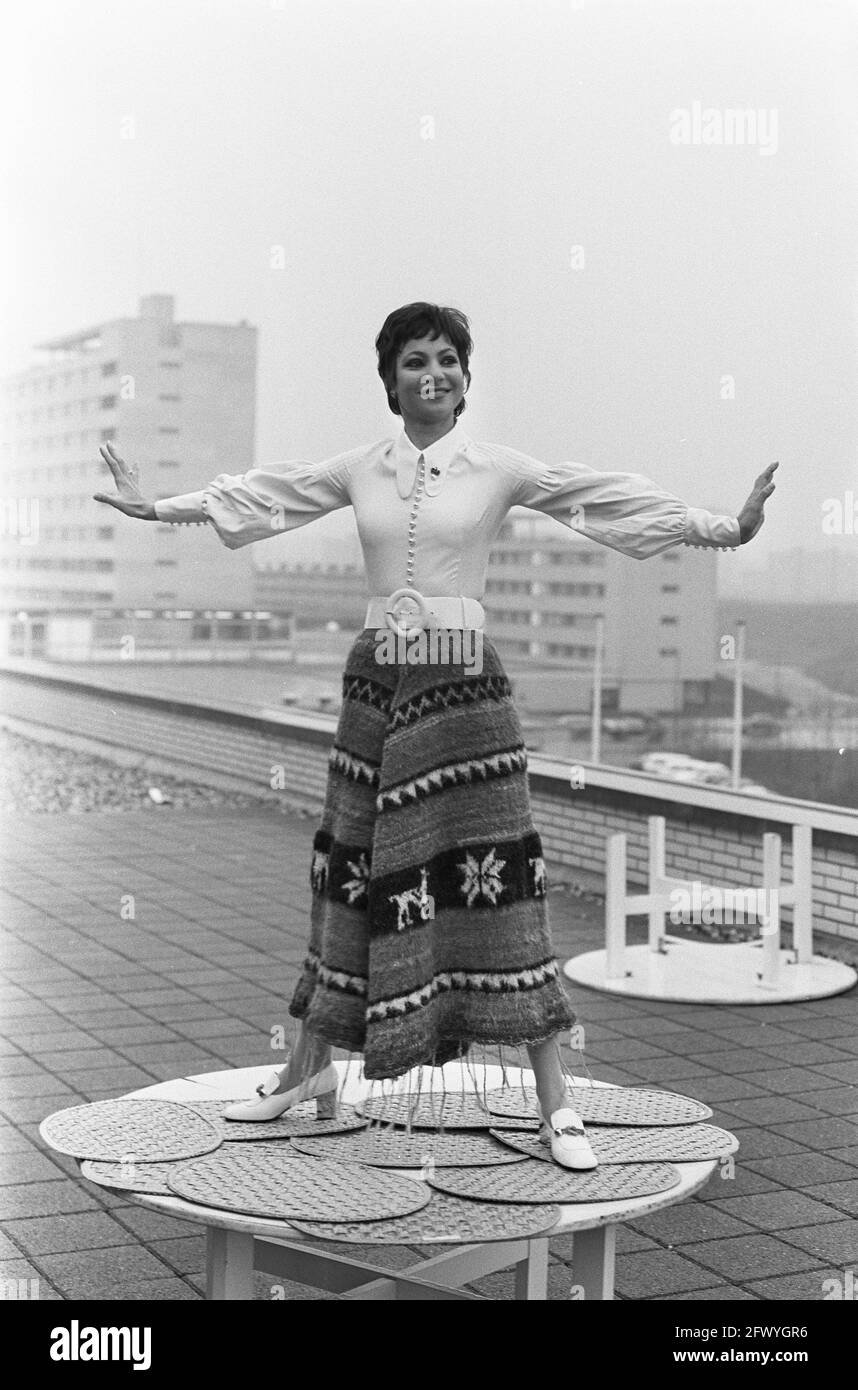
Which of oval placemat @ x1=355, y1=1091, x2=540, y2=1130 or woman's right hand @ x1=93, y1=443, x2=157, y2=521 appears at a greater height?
woman's right hand @ x1=93, y1=443, x2=157, y2=521

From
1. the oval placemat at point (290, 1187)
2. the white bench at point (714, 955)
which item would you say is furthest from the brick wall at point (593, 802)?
the oval placemat at point (290, 1187)

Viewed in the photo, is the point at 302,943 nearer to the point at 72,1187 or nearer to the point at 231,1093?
the point at 72,1187

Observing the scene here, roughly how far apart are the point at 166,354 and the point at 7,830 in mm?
6246

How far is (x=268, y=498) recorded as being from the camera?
8.90 feet

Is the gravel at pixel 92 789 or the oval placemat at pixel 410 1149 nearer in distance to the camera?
the oval placemat at pixel 410 1149

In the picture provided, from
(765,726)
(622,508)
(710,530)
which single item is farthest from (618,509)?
(765,726)

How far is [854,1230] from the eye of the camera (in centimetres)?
320

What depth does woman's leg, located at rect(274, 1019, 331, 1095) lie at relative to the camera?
2.74m

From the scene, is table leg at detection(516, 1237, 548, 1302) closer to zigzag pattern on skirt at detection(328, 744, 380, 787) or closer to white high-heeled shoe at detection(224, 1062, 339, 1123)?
white high-heeled shoe at detection(224, 1062, 339, 1123)

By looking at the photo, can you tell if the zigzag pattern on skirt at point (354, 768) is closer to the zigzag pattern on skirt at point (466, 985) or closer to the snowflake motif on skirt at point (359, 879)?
the snowflake motif on skirt at point (359, 879)

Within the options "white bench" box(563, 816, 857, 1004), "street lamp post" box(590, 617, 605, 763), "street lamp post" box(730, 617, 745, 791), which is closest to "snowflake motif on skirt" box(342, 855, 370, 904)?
"white bench" box(563, 816, 857, 1004)

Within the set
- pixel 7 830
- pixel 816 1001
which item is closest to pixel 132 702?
pixel 7 830

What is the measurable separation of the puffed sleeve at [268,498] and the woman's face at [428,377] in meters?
0.15

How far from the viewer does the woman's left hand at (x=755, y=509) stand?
240 cm
